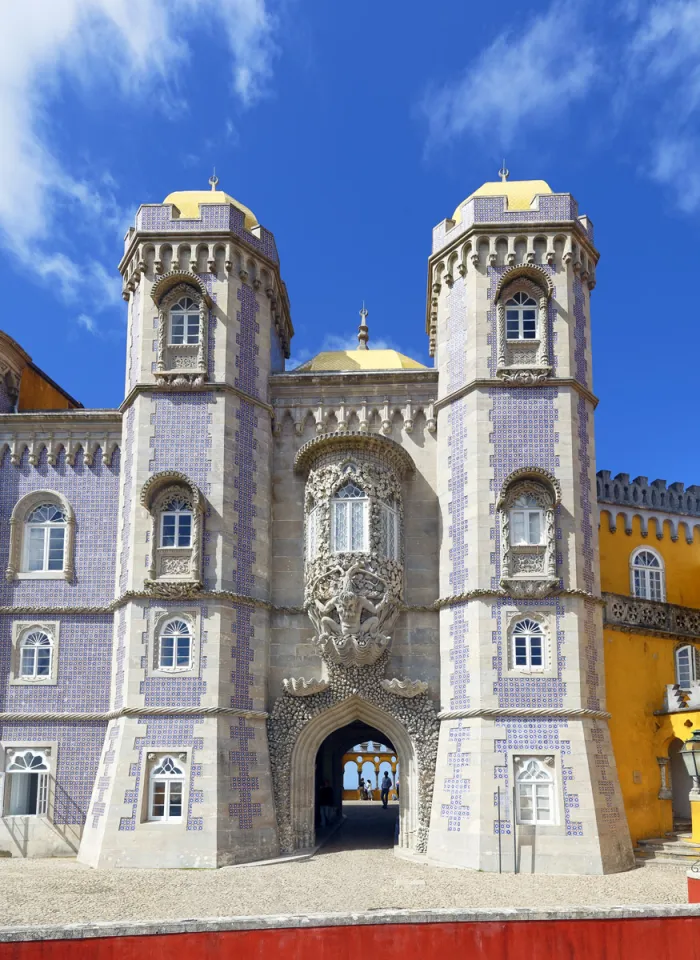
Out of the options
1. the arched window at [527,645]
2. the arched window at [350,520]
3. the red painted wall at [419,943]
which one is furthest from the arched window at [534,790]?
the red painted wall at [419,943]

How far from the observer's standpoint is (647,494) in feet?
101

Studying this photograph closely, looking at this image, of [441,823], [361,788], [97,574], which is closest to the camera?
[441,823]

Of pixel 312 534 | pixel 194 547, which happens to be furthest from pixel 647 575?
pixel 194 547

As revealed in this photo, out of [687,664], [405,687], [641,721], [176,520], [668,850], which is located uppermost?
[176,520]

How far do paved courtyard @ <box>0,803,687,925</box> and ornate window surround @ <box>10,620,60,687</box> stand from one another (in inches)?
167

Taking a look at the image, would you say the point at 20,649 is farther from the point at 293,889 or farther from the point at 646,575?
the point at 646,575

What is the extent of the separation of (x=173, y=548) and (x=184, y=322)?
5761 millimetres

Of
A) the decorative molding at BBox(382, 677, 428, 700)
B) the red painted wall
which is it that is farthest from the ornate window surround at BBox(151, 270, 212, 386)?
the red painted wall

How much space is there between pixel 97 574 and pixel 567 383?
495 inches

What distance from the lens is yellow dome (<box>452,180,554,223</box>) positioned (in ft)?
86.9

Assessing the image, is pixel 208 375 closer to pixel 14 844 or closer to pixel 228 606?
pixel 228 606

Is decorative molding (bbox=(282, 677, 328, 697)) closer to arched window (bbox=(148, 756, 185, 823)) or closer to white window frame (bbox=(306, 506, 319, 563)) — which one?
white window frame (bbox=(306, 506, 319, 563))

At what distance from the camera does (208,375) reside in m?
25.3

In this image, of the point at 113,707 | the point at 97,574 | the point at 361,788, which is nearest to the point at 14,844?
the point at 113,707
